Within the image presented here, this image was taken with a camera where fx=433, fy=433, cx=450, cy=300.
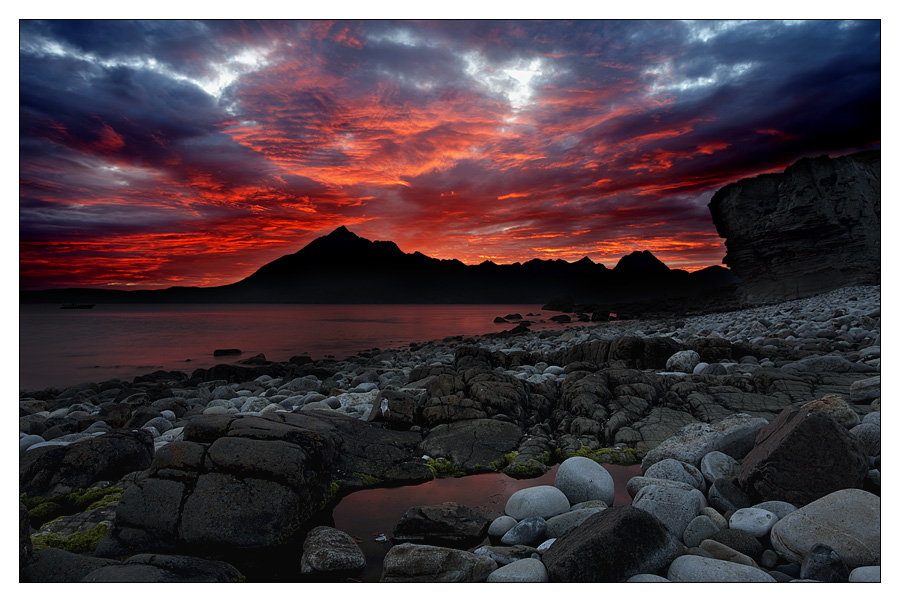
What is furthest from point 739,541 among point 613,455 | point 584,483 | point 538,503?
point 613,455

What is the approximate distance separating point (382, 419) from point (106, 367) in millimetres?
13191

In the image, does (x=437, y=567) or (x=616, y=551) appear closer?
(x=616, y=551)

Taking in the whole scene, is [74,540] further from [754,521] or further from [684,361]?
[684,361]

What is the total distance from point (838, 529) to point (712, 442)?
1453 millimetres

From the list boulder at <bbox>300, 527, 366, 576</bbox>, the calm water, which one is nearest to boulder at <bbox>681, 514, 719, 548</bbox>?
boulder at <bbox>300, 527, 366, 576</bbox>

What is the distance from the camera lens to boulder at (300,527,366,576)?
9.70ft

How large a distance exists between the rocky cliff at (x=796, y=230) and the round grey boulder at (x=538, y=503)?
19727 millimetres

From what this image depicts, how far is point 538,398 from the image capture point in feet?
20.1

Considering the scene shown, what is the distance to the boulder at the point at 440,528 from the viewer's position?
3.30 metres

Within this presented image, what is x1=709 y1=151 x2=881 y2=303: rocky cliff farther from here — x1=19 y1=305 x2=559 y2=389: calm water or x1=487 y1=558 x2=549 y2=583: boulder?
x1=487 y1=558 x2=549 y2=583: boulder

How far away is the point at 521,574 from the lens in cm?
265

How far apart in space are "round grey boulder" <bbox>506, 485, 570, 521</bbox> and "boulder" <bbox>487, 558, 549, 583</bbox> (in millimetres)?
752

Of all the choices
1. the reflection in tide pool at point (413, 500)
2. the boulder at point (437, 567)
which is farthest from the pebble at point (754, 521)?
the boulder at point (437, 567)
